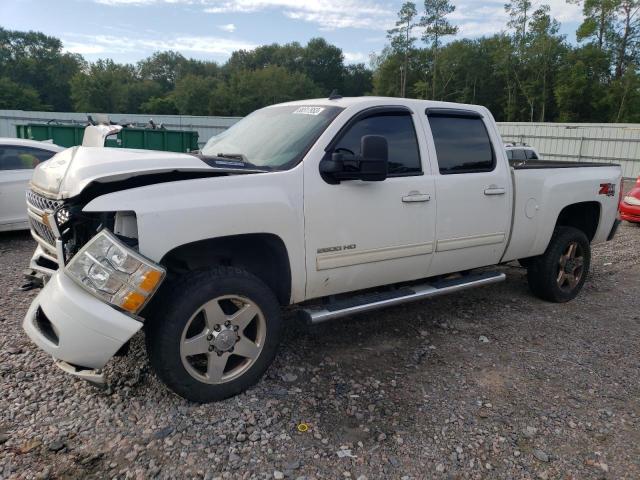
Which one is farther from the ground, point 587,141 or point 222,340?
point 587,141

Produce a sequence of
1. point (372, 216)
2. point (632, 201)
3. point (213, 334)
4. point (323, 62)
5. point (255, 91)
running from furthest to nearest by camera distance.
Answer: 1. point (323, 62)
2. point (255, 91)
3. point (632, 201)
4. point (372, 216)
5. point (213, 334)

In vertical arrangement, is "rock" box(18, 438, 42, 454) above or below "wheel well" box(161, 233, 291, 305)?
below

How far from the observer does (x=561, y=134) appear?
955 inches

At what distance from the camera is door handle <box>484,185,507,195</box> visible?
4.40 metres

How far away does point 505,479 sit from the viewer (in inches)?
103

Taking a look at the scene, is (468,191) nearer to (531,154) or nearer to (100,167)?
(100,167)

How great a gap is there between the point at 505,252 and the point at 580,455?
2.23 metres

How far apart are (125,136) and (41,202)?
11.5 meters

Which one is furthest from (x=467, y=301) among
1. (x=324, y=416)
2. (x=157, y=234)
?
(x=157, y=234)

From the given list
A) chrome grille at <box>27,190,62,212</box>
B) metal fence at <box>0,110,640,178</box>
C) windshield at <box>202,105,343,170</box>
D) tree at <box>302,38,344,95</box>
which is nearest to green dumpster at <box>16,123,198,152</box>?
metal fence at <box>0,110,640,178</box>

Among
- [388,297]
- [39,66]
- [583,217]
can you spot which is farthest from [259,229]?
[39,66]

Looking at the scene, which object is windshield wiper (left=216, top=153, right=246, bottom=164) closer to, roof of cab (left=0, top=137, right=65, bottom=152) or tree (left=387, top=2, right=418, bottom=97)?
roof of cab (left=0, top=137, right=65, bottom=152)

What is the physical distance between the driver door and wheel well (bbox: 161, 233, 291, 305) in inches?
7.4

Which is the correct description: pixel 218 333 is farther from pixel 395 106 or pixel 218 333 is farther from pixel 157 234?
pixel 395 106
